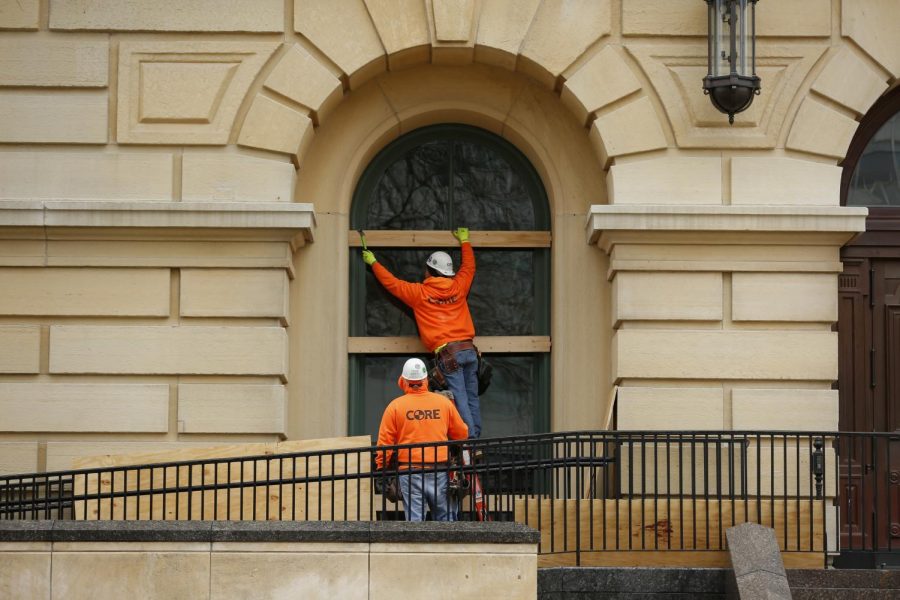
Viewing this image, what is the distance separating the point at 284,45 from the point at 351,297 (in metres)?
2.83

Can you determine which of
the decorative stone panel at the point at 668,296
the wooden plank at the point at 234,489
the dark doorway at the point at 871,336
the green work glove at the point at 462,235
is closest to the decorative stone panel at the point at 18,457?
the wooden plank at the point at 234,489

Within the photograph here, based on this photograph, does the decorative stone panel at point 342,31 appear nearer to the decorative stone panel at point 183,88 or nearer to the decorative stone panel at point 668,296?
the decorative stone panel at point 183,88

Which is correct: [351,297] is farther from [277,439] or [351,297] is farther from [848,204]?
[848,204]

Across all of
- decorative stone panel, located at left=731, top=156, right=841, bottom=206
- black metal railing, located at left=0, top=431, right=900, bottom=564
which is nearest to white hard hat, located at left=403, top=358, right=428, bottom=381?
black metal railing, located at left=0, top=431, right=900, bottom=564

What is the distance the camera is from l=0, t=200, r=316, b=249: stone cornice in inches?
696

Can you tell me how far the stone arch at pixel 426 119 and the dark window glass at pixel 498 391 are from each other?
0.33 meters

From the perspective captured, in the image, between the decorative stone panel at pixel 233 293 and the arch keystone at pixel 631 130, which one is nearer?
the decorative stone panel at pixel 233 293

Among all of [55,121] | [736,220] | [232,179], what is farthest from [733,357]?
[55,121]

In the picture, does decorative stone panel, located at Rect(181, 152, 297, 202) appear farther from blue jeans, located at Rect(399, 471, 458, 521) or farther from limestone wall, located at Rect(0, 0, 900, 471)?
blue jeans, located at Rect(399, 471, 458, 521)

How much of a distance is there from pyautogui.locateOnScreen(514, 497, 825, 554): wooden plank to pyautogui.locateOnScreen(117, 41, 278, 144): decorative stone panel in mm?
5169

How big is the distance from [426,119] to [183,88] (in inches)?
108

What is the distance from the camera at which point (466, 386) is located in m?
18.6

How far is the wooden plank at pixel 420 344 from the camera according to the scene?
18938 mm

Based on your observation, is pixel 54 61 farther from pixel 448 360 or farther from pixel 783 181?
pixel 783 181
